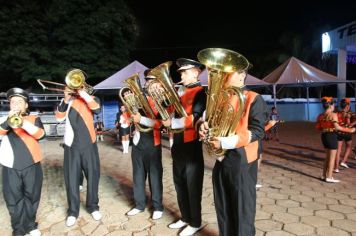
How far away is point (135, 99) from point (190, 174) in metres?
1.32

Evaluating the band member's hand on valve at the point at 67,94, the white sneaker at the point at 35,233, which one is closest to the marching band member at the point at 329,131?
the band member's hand on valve at the point at 67,94

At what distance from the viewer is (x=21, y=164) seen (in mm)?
4078

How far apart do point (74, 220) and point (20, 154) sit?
1.19m

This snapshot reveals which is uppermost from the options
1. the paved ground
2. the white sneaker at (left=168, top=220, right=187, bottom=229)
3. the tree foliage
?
the tree foliage

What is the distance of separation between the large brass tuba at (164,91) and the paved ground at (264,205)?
62.6 inches

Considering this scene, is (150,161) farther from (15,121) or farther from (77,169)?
(15,121)

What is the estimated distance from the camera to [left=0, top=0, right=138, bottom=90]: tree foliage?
1920 centimetres

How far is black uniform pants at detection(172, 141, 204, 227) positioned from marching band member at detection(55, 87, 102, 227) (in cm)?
130

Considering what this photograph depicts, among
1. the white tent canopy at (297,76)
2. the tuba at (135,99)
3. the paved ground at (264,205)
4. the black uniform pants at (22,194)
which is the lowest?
the paved ground at (264,205)

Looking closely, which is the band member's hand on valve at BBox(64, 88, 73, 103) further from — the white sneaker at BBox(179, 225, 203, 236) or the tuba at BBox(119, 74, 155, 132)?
the white sneaker at BBox(179, 225, 203, 236)

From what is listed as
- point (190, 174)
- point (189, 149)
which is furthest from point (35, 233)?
point (189, 149)

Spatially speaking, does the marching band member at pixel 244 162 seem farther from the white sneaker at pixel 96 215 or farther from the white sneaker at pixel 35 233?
the white sneaker at pixel 35 233

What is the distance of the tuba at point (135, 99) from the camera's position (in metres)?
4.46

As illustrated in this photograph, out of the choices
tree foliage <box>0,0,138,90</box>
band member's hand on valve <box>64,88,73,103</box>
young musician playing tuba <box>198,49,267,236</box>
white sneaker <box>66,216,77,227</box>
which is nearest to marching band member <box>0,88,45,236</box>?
white sneaker <box>66,216,77,227</box>
